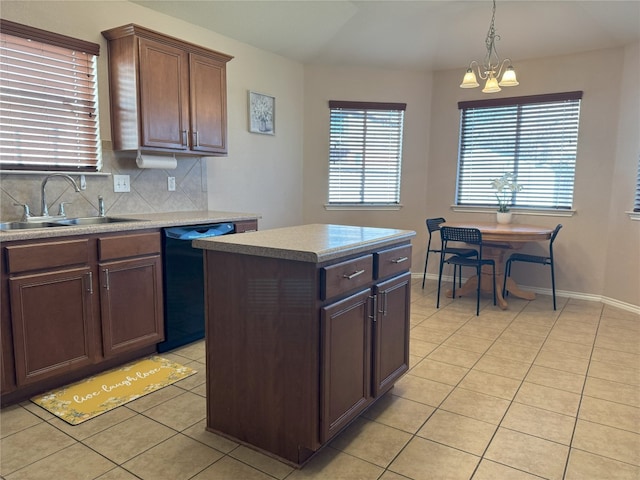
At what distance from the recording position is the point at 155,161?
3164 mm

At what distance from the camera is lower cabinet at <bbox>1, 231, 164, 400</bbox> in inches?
85.7

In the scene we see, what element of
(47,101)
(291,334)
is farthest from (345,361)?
(47,101)

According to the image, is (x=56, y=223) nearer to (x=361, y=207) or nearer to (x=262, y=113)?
(x=262, y=113)

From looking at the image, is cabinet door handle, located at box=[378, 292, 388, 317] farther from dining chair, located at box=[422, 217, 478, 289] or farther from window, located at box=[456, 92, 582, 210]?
window, located at box=[456, 92, 582, 210]

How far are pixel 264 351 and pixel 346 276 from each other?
462mm

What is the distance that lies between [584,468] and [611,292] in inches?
124

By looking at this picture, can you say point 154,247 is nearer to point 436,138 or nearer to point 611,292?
point 436,138

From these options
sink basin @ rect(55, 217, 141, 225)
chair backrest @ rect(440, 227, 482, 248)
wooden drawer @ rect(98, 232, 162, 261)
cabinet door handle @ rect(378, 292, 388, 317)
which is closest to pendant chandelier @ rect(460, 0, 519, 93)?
chair backrest @ rect(440, 227, 482, 248)

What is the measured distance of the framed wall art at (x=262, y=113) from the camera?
4.20 m

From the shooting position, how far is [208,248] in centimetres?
190

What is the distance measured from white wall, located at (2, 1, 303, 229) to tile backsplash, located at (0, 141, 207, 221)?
70mm

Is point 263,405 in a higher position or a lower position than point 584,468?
higher

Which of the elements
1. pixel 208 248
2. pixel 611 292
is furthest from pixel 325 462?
pixel 611 292

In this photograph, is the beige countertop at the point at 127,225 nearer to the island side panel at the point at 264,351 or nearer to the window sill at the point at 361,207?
the island side panel at the point at 264,351
